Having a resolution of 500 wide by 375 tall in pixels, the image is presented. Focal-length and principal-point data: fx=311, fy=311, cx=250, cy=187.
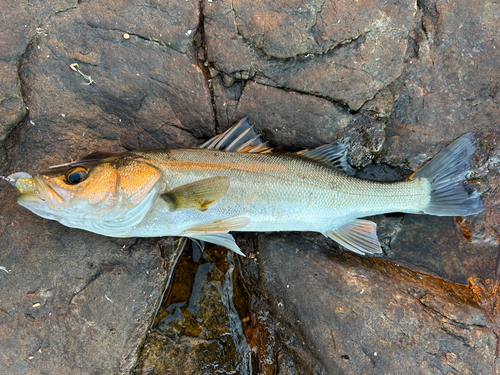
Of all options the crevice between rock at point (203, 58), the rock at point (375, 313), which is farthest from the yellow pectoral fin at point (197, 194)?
the rock at point (375, 313)

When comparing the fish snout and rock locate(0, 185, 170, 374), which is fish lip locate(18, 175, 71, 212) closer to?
the fish snout

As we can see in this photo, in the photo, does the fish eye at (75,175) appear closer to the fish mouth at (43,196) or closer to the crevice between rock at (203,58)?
the fish mouth at (43,196)

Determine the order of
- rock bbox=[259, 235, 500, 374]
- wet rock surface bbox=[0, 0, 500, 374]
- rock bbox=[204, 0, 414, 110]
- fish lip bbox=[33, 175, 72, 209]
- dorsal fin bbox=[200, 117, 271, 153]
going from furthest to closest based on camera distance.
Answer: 1. dorsal fin bbox=[200, 117, 271, 153]
2. rock bbox=[204, 0, 414, 110]
3. wet rock surface bbox=[0, 0, 500, 374]
4. rock bbox=[259, 235, 500, 374]
5. fish lip bbox=[33, 175, 72, 209]

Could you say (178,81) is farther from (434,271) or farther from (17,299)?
(434,271)

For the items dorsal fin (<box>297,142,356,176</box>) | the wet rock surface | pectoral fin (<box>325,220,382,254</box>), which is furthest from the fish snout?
pectoral fin (<box>325,220,382,254</box>)

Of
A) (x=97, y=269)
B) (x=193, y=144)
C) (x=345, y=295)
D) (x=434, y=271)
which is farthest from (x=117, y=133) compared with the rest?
(x=434, y=271)

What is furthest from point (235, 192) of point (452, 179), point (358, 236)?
point (452, 179)

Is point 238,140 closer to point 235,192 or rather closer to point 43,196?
point 235,192
